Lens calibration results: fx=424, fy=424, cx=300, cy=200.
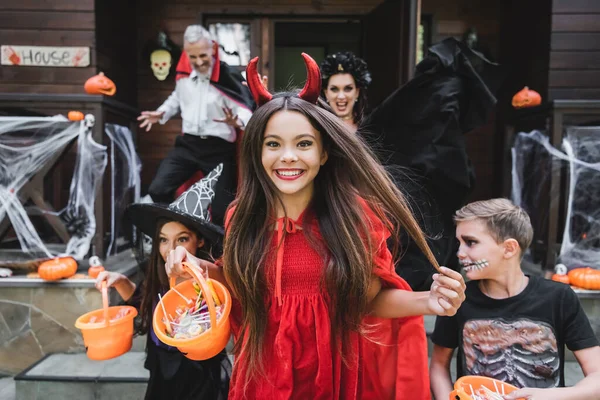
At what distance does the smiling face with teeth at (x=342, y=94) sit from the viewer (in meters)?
2.94

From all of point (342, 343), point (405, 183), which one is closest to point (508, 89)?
point (405, 183)

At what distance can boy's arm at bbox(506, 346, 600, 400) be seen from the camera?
145cm

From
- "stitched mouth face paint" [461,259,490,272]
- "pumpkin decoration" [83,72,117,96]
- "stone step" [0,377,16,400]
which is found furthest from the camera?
"pumpkin decoration" [83,72,117,96]

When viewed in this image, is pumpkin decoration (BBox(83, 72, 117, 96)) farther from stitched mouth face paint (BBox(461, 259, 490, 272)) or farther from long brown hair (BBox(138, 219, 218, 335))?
stitched mouth face paint (BBox(461, 259, 490, 272))

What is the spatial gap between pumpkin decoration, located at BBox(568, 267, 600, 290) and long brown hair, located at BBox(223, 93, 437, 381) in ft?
8.02

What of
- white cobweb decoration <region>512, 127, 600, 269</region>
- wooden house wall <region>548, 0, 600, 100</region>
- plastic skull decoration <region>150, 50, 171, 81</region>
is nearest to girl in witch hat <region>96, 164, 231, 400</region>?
white cobweb decoration <region>512, 127, 600, 269</region>

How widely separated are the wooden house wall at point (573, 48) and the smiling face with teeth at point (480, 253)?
10.2ft

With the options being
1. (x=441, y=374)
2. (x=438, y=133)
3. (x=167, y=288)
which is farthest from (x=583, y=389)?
(x=167, y=288)

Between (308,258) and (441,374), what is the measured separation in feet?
2.74

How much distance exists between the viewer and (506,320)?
1710mm

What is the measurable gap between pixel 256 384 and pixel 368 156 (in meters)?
0.90

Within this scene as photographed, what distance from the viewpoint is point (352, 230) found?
1.47 metres

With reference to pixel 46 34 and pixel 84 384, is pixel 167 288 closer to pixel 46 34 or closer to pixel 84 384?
pixel 84 384

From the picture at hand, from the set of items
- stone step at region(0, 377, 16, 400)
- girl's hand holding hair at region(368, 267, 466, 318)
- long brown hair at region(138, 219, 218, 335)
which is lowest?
stone step at region(0, 377, 16, 400)
